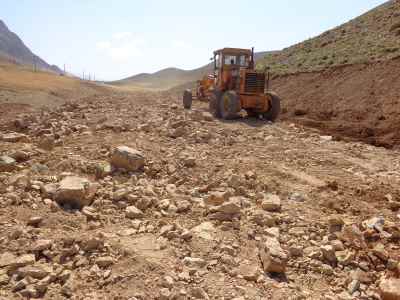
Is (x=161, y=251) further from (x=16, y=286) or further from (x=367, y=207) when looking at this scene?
(x=367, y=207)

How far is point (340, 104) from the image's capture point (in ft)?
51.3

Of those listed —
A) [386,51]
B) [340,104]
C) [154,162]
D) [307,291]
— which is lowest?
[307,291]

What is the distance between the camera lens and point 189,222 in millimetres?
4770

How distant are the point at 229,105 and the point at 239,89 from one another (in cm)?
80

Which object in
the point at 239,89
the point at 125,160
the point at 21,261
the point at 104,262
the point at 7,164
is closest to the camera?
the point at 21,261

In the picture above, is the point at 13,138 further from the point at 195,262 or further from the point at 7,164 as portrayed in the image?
the point at 195,262

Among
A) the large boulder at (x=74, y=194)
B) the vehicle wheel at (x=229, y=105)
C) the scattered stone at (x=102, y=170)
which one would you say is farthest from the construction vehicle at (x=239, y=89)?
the large boulder at (x=74, y=194)

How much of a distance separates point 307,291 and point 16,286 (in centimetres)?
253

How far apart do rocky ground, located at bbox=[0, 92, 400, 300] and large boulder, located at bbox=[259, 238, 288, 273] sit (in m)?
0.02

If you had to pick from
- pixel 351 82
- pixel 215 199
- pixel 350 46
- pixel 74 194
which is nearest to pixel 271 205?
pixel 215 199

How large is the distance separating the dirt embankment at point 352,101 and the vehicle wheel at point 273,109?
102 cm

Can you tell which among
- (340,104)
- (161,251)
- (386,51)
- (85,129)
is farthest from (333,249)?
(386,51)

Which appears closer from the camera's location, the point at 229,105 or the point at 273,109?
the point at 229,105

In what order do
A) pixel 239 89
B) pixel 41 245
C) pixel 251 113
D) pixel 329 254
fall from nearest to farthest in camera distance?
pixel 41 245
pixel 329 254
pixel 239 89
pixel 251 113
